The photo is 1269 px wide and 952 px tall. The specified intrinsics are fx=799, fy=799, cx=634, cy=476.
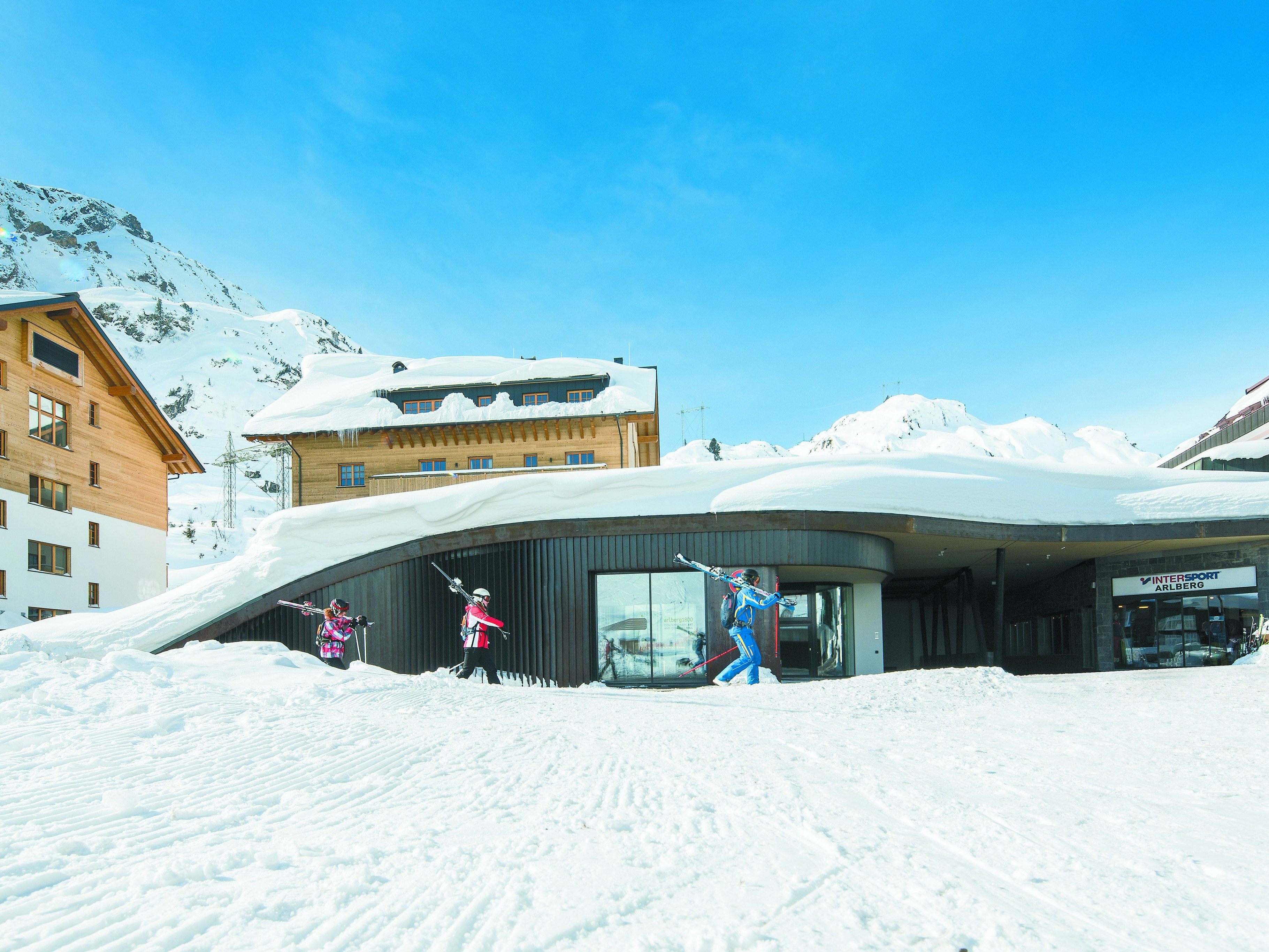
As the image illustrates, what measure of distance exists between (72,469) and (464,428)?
11.4m

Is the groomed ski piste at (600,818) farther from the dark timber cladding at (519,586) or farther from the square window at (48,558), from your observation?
the square window at (48,558)

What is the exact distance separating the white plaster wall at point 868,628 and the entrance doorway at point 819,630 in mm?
112

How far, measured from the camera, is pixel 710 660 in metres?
14.7

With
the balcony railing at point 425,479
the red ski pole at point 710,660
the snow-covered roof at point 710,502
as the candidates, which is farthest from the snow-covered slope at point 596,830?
the balcony railing at point 425,479

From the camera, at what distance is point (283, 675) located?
8.77 m

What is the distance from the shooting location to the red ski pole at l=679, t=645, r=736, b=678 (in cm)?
1467

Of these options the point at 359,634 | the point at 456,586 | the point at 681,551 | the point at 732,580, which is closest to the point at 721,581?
the point at 681,551

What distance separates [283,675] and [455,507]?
6.84 metres

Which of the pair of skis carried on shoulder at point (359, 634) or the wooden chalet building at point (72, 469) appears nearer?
the pair of skis carried on shoulder at point (359, 634)

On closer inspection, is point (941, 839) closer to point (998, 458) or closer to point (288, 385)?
point (998, 458)

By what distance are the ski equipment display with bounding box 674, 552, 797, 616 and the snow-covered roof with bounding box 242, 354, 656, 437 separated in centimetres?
928

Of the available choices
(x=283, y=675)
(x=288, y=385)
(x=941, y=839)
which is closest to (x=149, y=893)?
(x=941, y=839)

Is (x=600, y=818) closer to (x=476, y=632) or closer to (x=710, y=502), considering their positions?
(x=476, y=632)

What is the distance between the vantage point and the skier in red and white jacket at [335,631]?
12750mm
